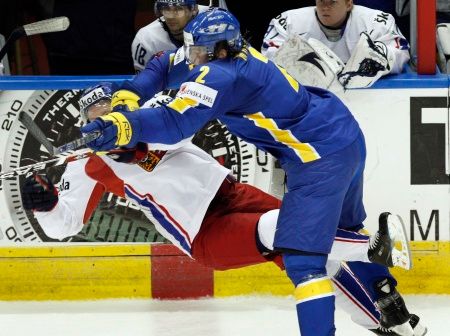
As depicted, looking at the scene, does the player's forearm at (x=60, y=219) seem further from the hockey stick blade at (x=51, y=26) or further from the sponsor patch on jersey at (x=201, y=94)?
the hockey stick blade at (x=51, y=26)

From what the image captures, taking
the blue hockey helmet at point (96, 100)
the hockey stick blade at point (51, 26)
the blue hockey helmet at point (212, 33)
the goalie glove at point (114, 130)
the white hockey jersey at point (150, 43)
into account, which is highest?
the blue hockey helmet at point (212, 33)

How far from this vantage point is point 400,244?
3857 millimetres

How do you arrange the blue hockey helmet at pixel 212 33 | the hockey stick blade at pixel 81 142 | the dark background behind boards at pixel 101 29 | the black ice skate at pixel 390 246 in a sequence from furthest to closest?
the dark background behind boards at pixel 101 29 < the black ice skate at pixel 390 246 < the blue hockey helmet at pixel 212 33 < the hockey stick blade at pixel 81 142

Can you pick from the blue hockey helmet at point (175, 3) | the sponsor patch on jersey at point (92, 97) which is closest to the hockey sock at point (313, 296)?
the sponsor patch on jersey at point (92, 97)

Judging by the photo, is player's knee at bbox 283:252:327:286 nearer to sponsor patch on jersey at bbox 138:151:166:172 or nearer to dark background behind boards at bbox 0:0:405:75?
sponsor patch on jersey at bbox 138:151:166:172

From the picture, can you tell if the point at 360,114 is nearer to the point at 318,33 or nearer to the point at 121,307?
the point at 318,33

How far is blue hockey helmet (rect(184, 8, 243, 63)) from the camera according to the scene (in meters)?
3.54

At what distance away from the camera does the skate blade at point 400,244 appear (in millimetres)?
3832

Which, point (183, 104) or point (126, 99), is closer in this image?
point (183, 104)

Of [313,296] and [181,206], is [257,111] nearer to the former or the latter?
[181,206]

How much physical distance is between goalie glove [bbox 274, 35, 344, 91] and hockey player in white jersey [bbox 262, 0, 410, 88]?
0.4 inches

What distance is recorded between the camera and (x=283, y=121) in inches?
142

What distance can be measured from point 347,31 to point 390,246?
1.12 m

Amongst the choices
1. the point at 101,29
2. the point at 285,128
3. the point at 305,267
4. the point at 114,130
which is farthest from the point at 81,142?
the point at 101,29
